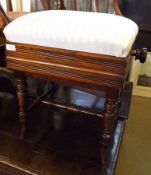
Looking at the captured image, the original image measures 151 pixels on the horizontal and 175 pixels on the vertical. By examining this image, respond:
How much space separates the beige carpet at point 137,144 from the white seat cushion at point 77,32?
0.69 m

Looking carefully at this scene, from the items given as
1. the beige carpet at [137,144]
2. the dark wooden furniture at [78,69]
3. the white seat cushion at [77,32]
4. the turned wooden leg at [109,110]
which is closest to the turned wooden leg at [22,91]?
the dark wooden furniture at [78,69]

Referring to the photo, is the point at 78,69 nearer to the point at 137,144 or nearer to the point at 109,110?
the point at 109,110

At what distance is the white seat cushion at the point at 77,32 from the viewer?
62cm

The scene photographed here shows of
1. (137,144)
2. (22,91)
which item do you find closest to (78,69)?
(22,91)

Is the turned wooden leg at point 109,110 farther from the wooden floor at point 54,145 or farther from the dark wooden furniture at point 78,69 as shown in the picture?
the wooden floor at point 54,145

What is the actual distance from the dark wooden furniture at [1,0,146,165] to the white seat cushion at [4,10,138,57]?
2 cm

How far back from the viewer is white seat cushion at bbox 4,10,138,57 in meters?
0.62

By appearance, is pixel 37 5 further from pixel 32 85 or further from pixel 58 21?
pixel 58 21

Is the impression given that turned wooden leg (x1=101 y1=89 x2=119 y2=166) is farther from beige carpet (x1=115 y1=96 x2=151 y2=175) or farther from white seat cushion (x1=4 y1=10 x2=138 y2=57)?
beige carpet (x1=115 y1=96 x2=151 y2=175)

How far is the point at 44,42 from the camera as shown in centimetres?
69

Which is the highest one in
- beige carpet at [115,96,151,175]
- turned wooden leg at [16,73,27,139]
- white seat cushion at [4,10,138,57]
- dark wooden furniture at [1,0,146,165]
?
white seat cushion at [4,10,138,57]

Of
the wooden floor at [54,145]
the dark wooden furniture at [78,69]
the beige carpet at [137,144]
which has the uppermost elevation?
the dark wooden furniture at [78,69]

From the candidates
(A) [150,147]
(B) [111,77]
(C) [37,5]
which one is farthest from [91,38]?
(C) [37,5]

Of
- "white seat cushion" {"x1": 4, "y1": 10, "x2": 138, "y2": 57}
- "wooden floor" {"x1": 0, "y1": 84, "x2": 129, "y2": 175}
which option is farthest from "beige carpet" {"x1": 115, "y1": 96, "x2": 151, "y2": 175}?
"white seat cushion" {"x1": 4, "y1": 10, "x2": 138, "y2": 57}
